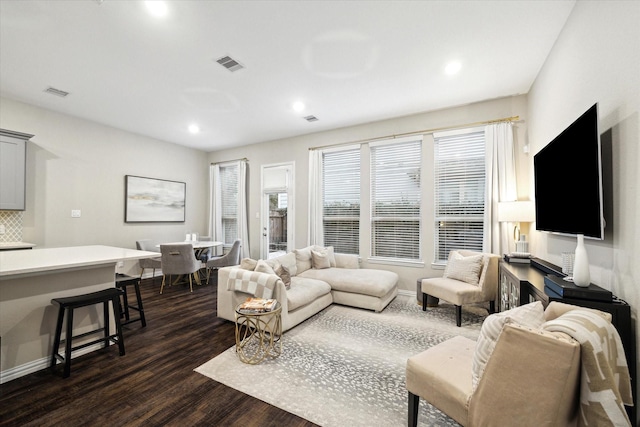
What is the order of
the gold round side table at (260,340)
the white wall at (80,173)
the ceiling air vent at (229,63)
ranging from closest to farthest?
the gold round side table at (260,340) → the ceiling air vent at (229,63) → the white wall at (80,173)

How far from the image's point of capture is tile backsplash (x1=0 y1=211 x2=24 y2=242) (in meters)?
4.00

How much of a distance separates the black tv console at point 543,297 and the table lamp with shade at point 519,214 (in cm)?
26

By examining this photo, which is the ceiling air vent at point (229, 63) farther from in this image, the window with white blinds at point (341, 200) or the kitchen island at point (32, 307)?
the window with white blinds at point (341, 200)

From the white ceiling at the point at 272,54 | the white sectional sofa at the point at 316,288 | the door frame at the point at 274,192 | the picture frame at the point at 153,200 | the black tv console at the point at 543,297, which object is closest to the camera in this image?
the black tv console at the point at 543,297

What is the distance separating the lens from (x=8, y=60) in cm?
301

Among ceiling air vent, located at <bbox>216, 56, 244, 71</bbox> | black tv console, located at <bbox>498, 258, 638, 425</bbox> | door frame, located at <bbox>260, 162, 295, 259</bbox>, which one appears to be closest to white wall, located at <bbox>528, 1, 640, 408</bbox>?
black tv console, located at <bbox>498, 258, 638, 425</bbox>

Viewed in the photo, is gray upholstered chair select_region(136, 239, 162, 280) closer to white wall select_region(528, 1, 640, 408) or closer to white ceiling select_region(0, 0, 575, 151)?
white ceiling select_region(0, 0, 575, 151)

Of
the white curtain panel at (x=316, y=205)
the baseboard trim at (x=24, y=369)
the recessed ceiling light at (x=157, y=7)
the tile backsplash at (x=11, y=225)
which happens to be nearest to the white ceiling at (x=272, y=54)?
the recessed ceiling light at (x=157, y=7)

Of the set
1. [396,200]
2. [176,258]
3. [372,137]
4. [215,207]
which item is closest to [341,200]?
[396,200]

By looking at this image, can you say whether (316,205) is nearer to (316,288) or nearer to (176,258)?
(316,288)

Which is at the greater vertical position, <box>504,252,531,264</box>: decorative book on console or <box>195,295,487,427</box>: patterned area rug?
<box>504,252,531,264</box>: decorative book on console

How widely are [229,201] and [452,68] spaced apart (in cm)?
554

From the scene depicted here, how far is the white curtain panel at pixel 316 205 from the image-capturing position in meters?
5.39

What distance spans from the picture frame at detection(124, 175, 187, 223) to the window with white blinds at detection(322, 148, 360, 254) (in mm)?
3556
